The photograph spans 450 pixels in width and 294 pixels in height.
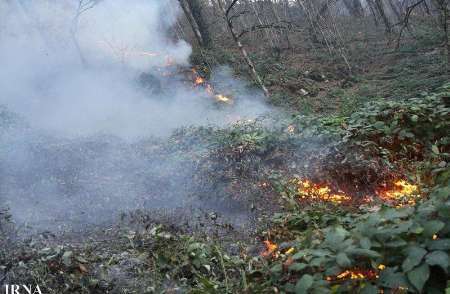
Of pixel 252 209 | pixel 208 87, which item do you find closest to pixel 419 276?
pixel 252 209

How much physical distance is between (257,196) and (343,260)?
4.95m

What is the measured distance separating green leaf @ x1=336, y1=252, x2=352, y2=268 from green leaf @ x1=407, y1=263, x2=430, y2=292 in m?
0.43

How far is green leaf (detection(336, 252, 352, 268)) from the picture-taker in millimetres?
3064

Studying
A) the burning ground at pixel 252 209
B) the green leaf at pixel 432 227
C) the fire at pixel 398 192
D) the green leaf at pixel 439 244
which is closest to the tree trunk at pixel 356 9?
the burning ground at pixel 252 209

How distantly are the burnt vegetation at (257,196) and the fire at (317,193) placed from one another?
0.04 metres

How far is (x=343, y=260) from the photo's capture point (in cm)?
308

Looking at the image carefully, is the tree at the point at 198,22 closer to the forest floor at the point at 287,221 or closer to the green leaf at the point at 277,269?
the forest floor at the point at 287,221

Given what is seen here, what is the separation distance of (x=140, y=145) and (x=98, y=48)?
1337cm

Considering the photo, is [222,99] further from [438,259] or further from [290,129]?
[438,259]

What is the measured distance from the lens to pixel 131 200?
923 centimetres

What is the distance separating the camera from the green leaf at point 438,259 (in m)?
2.76

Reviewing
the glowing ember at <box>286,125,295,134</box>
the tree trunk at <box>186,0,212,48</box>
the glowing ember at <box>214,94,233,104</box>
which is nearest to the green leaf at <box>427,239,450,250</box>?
the glowing ember at <box>286,125,295,134</box>

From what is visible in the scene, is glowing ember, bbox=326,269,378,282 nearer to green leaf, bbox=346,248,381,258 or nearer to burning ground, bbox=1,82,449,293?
burning ground, bbox=1,82,449,293

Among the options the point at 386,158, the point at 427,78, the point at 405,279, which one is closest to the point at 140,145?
the point at 386,158
